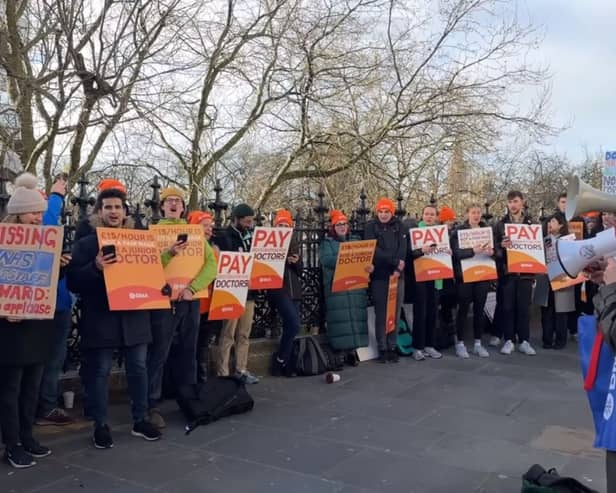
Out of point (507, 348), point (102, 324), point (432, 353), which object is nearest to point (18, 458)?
point (102, 324)

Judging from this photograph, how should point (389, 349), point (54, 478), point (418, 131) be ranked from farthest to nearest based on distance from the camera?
1. point (418, 131)
2. point (389, 349)
3. point (54, 478)

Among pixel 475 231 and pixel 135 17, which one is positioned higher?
pixel 135 17

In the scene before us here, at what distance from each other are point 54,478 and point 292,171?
1404cm

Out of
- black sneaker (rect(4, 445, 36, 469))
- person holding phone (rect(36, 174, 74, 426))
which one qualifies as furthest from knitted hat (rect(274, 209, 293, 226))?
black sneaker (rect(4, 445, 36, 469))

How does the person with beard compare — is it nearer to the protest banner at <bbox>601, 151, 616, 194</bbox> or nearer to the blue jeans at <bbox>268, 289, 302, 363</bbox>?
the blue jeans at <bbox>268, 289, 302, 363</bbox>

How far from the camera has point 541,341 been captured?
963cm

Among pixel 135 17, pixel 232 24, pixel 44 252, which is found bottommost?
pixel 44 252

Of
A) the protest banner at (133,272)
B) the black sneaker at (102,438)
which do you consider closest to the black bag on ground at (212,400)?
the black sneaker at (102,438)

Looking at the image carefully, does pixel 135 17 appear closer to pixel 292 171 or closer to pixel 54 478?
pixel 54 478

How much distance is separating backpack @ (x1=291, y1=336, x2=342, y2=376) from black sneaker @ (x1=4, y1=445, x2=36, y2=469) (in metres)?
3.32

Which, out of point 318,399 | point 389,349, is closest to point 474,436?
point 318,399

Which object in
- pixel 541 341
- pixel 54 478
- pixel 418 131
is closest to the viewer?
pixel 54 478

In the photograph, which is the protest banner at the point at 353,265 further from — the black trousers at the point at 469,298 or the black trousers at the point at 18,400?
the black trousers at the point at 18,400

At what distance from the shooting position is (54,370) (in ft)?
17.4
